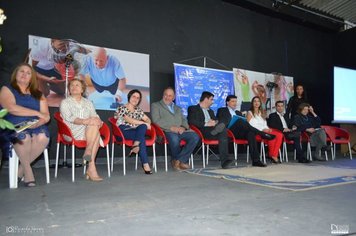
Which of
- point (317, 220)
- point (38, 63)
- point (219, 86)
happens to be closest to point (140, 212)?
point (317, 220)

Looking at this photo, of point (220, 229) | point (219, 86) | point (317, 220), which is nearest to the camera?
point (220, 229)

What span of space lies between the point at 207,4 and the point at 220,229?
17.8 ft

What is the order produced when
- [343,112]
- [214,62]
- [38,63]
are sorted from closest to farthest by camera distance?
1. [38,63]
2. [214,62]
3. [343,112]

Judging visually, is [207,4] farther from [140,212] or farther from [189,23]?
[140,212]

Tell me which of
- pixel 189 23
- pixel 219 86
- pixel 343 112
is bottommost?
pixel 343 112

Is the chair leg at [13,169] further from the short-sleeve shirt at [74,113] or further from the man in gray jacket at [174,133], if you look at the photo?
the man in gray jacket at [174,133]

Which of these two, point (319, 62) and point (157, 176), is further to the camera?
point (319, 62)

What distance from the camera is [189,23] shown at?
234 inches

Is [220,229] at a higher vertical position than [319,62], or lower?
lower

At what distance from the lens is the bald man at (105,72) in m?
4.80

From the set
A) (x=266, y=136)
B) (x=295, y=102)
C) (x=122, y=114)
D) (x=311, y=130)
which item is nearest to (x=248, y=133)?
(x=266, y=136)

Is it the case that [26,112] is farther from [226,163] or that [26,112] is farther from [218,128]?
[226,163]

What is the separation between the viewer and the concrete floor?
5.14ft

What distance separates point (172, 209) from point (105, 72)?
3.38m
